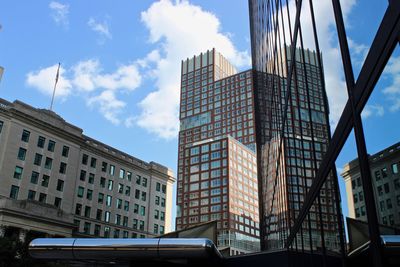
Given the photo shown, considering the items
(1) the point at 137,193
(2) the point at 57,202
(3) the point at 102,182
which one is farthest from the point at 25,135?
(1) the point at 137,193

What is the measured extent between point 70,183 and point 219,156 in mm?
76134

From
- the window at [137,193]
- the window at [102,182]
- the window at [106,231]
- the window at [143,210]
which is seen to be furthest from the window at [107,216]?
the window at [143,210]

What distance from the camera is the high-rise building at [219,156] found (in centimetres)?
13500

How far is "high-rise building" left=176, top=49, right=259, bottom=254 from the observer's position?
135000mm

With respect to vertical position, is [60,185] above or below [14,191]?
above

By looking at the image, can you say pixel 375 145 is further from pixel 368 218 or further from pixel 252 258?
pixel 252 258


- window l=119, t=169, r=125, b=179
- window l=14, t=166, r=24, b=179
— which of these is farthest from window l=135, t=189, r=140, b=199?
window l=14, t=166, r=24, b=179

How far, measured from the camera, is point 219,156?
141m

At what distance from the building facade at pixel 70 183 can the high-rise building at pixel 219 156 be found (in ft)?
131

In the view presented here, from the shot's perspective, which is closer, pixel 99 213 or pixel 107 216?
pixel 99 213

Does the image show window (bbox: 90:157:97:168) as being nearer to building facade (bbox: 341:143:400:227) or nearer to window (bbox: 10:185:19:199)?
window (bbox: 10:185:19:199)

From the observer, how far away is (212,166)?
14100 centimetres

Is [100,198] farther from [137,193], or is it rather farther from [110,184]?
[137,193]

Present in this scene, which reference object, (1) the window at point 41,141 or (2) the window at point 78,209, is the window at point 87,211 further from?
(1) the window at point 41,141
